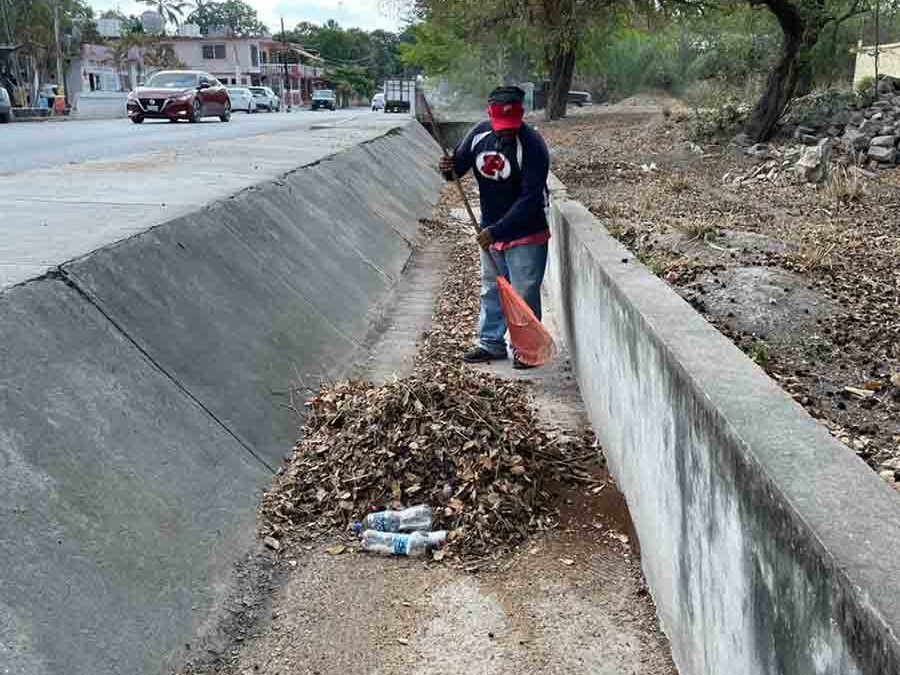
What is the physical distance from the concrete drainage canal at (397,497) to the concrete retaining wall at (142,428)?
15 millimetres

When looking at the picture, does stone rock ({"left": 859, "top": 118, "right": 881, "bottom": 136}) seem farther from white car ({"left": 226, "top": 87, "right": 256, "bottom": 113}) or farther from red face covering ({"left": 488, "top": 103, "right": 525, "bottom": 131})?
white car ({"left": 226, "top": 87, "right": 256, "bottom": 113})

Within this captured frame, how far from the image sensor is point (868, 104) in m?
20.7

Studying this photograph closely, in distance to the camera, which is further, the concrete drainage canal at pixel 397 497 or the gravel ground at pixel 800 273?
the gravel ground at pixel 800 273

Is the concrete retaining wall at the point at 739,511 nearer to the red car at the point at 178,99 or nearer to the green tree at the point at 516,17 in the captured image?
the green tree at the point at 516,17

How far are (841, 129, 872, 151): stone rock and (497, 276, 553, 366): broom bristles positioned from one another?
1175cm

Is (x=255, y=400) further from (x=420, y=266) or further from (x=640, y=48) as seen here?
(x=640, y=48)

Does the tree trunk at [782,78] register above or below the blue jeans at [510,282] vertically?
above

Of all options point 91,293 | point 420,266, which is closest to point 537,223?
point 91,293

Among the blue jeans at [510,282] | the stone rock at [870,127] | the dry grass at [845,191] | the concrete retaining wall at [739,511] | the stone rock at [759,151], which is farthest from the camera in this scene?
the stone rock at [759,151]

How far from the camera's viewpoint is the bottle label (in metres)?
4.56

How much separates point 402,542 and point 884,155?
14257 millimetres

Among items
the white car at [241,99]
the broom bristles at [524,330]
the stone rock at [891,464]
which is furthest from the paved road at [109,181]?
the white car at [241,99]

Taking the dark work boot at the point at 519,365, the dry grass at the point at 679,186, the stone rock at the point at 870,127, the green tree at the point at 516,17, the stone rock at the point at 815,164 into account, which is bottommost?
the dark work boot at the point at 519,365

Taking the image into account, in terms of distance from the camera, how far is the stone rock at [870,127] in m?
17.5
